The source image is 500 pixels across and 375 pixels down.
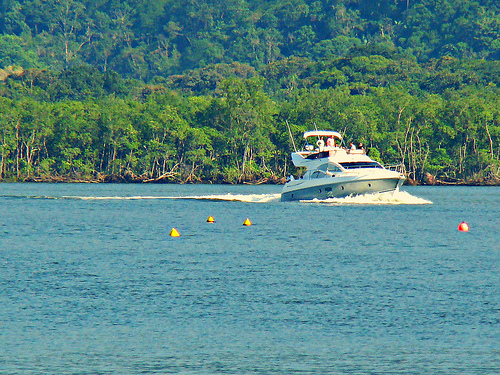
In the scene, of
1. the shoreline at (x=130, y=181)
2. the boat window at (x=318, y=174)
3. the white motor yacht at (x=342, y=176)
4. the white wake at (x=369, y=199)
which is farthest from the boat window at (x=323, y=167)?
the shoreline at (x=130, y=181)

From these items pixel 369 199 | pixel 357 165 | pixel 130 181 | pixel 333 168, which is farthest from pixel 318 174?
pixel 130 181

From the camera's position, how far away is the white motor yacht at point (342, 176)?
67.5 m

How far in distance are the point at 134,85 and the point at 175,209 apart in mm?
→ 115263

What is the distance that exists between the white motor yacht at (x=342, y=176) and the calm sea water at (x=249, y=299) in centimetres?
1326

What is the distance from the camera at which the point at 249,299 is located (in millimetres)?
27906

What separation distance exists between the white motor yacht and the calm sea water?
1326 cm

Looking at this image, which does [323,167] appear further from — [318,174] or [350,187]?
[350,187]

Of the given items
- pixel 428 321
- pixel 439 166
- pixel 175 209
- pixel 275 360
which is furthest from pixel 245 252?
pixel 439 166

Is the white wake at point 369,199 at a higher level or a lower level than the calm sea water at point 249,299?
higher

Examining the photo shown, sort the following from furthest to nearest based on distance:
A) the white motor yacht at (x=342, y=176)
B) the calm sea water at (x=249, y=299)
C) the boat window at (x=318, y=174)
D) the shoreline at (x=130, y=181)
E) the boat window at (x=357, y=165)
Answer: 1. the shoreline at (x=130, y=181)
2. the boat window at (x=318, y=174)
3. the boat window at (x=357, y=165)
4. the white motor yacht at (x=342, y=176)
5. the calm sea water at (x=249, y=299)

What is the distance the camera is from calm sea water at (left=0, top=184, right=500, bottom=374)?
20625mm

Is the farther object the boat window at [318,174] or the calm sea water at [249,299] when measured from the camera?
the boat window at [318,174]

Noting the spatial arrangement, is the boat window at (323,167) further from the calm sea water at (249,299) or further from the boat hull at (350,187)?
the calm sea water at (249,299)

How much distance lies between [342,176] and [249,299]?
41.0 m
